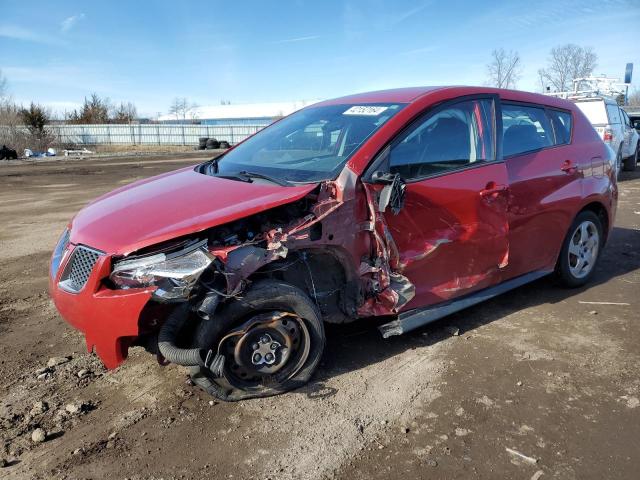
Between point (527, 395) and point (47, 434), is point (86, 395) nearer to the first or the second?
point (47, 434)

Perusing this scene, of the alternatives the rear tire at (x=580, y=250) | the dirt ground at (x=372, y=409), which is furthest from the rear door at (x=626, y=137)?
the dirt ground at (x=372, y=409)

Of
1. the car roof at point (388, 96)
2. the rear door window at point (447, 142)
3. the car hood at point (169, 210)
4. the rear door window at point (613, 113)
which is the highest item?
the rear door window at point (613, 113)

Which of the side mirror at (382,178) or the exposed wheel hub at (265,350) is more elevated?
the side mirror at (382,178)

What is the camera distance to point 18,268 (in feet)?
19.7

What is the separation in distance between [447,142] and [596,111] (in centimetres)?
1104

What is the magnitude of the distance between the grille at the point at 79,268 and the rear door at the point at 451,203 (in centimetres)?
179

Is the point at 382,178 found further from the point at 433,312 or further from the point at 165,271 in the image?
the point at 165,271

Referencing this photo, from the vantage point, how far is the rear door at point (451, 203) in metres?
3.50

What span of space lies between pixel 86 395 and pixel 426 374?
2197 millimetres

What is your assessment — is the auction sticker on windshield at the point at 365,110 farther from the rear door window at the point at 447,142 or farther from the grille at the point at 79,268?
the grille at the point at 79,268

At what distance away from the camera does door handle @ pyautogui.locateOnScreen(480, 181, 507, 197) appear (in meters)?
3.81

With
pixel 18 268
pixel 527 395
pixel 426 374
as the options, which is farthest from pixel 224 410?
pixel 18 268

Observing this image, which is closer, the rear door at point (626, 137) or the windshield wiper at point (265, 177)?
the windshield wiper at point (265, 177)

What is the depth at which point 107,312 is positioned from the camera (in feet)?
9.04
